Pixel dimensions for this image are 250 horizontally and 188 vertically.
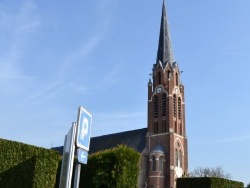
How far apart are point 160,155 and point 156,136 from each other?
4261 millimetres

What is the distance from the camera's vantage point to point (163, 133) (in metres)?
61.1

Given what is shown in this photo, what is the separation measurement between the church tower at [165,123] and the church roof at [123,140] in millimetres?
2664

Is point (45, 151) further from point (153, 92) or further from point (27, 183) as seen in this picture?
point (153, 92)

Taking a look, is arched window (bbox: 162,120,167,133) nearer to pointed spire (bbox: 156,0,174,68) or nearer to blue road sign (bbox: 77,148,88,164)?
pointed spire (bbox: 156,0,174,68)

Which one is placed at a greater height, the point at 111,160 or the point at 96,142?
the point at 96,142

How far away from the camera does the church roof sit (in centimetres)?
6426

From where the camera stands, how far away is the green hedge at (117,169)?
2012 cm

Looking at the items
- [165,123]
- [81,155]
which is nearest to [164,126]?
[165,123]

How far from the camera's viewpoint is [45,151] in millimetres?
15414

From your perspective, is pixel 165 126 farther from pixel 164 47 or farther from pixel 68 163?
pixel 68 163

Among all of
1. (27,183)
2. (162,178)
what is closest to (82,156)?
(27,183)

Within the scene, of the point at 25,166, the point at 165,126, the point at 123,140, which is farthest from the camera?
the point at 123,140

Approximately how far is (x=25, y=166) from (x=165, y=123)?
48262 mm

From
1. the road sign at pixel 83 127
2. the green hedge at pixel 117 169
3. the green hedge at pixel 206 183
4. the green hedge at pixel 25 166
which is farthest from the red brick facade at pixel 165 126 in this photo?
the road sign at pixel 83 127
